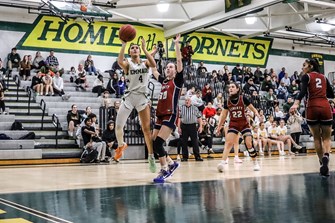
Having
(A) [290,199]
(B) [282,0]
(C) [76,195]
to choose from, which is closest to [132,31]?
(C) [76,195]

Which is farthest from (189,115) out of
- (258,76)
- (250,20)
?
(250,20)

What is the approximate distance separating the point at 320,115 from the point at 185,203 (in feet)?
11.6

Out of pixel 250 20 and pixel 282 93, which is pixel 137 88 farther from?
pixel 250 20

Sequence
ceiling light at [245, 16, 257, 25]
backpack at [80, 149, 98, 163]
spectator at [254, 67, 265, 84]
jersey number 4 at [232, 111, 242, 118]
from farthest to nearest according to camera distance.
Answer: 1. spectator at [254, 67, 265, 84]
2. ceiling light at [245, 16, 257, 25]
3. backpack at [80, 149, 98, 163]
4. jersey number 4 at [232, 111, 242, 118]

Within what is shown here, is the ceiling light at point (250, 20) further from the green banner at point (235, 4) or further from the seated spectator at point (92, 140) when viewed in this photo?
the seated spectator at point (92, 140)

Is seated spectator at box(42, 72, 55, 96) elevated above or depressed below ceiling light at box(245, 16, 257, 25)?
below

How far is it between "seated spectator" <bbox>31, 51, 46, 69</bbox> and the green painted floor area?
1497cm

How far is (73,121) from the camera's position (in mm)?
14453

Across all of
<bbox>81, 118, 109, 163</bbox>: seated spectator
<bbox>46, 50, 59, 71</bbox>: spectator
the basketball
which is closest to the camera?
the basketball

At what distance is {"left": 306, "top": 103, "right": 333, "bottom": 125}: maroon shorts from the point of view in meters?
6.83

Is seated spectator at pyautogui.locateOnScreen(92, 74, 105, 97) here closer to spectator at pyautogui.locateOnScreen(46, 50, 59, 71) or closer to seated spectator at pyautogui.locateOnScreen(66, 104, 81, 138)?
spectator at pyautogui.locateOnScreen(46, 50, 59, 71)

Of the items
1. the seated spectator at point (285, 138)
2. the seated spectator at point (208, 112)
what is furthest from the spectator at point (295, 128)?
the seated spectator at point (208, 112)

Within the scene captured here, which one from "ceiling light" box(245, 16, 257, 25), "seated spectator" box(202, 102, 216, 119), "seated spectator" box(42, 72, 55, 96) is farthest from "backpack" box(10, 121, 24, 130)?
"ceiling light" box(245, 16, 257, 25)

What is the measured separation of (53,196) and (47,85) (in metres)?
12.3
